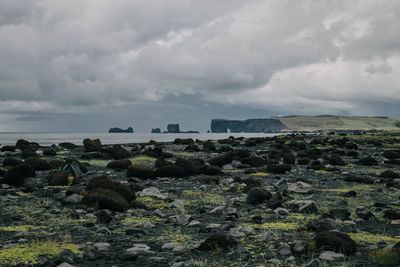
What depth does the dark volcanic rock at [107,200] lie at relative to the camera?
868 centimetres

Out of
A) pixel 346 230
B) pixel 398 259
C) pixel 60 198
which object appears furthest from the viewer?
pixel 60 198

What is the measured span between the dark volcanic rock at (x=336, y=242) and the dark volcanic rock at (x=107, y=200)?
5145 millimetres

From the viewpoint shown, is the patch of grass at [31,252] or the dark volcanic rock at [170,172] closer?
the patch of grass at [31,252]

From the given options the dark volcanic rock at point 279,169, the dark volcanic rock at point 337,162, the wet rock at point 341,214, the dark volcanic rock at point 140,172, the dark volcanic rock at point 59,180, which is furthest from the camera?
the dark volcanic rock at point 337,162

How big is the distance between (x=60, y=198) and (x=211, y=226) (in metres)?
5.21

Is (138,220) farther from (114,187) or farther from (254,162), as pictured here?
(254,162)

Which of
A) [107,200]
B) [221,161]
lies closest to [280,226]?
[107,200]

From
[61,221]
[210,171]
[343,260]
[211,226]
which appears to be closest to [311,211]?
[211,226]

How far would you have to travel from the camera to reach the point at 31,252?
17.1ft

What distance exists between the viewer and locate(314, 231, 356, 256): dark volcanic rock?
528 centimetres

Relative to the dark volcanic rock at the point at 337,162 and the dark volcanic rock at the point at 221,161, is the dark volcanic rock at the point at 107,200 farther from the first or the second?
the dark volcanic rock at the point at 337,162

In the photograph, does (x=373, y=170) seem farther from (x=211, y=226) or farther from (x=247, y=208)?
(x=211, y=226)

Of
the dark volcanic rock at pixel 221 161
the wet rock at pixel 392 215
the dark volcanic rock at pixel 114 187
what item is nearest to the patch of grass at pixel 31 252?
the dark volcanic rock at pixel 114 187

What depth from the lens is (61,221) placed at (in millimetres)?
7590
